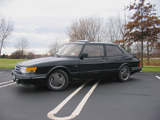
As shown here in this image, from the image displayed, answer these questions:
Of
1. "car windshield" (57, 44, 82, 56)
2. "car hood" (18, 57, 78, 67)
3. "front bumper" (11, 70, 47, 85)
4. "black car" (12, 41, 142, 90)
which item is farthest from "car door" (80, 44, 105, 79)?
"front bumper" (11, 70, 47, 85)

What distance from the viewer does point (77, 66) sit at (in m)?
5.00

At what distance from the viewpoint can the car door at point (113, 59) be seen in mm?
5764

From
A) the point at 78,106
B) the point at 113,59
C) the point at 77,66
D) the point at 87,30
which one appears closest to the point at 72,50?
the point at 77,66

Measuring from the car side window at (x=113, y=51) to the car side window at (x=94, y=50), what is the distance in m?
0.31

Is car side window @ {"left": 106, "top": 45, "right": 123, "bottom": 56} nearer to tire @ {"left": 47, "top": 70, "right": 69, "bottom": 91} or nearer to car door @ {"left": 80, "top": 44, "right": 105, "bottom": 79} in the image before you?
car door @ {"left": 80, "top": 44, "right": 105, "bottom": 79}

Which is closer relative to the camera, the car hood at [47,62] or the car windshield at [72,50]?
the car hood at [47,62]

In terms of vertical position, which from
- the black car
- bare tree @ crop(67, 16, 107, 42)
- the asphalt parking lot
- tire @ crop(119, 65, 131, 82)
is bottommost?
the asphalt parking lot

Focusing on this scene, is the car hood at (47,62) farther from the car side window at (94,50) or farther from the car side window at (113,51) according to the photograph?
the car side window at (113,51)

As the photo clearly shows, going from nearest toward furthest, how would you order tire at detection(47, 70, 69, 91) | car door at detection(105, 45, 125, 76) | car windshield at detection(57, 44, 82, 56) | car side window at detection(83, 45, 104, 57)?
tire at detection(47, 70, 69, 91)
car windshield at detection(57, 44, 82, 56)
car side window at detection(83, 45, 104, 57)
car door at detection(105, 45, 125, 76)

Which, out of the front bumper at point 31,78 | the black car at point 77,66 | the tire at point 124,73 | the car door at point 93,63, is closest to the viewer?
the front bumper at point 31,78

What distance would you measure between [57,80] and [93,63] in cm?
149

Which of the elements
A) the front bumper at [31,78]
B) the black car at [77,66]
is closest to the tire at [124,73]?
the black car at [77,66]

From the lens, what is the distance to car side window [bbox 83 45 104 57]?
5.39m

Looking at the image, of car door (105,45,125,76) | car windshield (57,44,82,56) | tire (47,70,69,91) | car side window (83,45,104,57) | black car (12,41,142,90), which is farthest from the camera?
car door (105,45,125,76)
